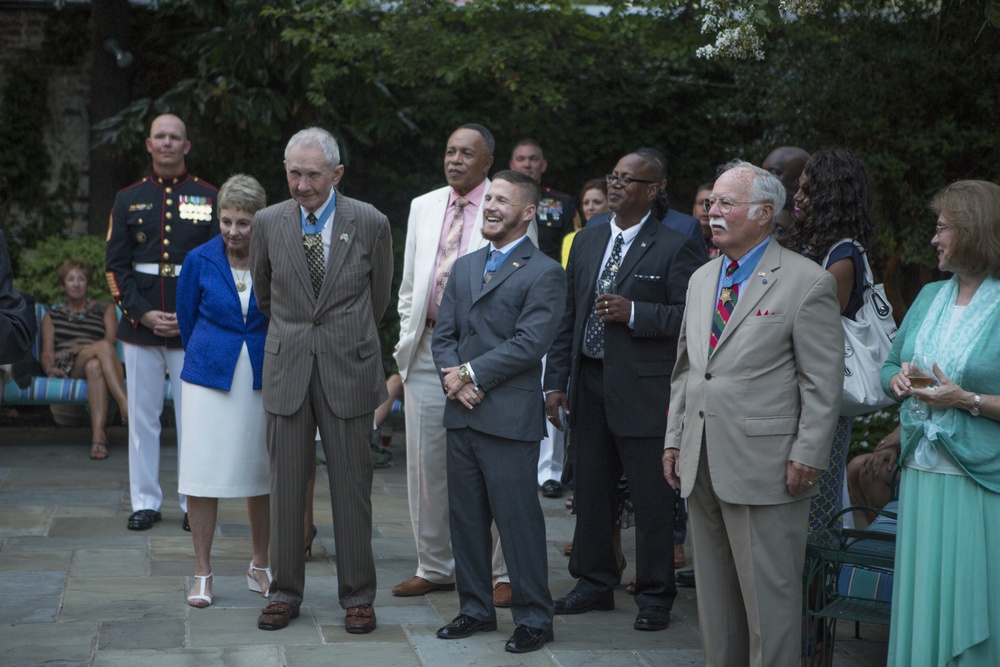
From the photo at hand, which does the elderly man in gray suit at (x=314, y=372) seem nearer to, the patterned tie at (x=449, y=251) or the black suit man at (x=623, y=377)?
the patterned tie at (x=449, y=251)

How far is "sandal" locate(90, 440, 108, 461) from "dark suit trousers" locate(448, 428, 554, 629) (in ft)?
15.9

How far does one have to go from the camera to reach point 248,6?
378 inches

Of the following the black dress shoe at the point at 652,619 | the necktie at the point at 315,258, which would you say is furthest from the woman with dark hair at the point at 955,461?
the necktie at the point at 315,258

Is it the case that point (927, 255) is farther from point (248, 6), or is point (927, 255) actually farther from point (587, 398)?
A: point (248, 6)

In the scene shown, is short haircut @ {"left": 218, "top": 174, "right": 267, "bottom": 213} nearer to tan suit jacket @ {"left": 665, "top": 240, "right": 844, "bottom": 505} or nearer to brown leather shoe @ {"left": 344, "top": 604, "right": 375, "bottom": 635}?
brown leather shoe @ {"left": 344, "top": 604, "right": 375, "bottom": 635}

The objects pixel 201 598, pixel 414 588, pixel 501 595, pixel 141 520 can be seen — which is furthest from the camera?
pixel 141 520

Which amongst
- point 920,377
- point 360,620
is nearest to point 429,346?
point 360,620

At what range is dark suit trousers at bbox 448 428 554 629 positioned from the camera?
4.78m

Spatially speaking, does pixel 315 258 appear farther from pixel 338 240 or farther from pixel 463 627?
pixel 463 627

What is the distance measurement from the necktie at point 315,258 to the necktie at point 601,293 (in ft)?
4.05

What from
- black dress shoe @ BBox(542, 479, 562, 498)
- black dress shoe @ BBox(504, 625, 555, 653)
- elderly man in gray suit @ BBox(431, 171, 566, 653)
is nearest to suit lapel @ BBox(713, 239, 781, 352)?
elderly man in gray suit @ BBox(431, 171, 566, 653)

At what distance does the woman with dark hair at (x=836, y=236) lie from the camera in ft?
14.7

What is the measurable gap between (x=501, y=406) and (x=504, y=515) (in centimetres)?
45

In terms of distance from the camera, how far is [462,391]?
475cm
